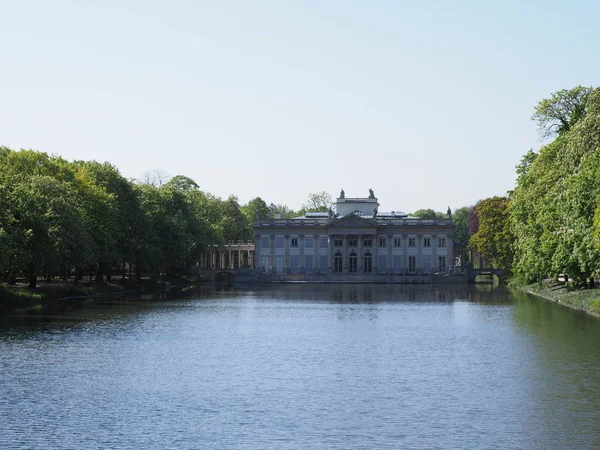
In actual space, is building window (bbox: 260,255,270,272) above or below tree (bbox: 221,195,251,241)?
below

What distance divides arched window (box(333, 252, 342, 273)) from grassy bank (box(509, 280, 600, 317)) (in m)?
58.0

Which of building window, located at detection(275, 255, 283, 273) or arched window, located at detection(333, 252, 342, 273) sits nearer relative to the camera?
building window, located at detection(275, 255, 283, 273)

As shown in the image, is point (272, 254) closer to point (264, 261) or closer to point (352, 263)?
point (264, 261)

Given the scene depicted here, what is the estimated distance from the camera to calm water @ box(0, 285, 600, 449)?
2664 centimetres

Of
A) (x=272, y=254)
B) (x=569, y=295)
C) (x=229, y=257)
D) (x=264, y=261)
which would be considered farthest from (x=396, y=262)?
(x=569, y=295)

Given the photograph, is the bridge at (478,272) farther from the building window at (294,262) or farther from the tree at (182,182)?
the tree at (182,182)

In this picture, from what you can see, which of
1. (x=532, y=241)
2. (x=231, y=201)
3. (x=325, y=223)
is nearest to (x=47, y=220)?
(x=532, y=241)

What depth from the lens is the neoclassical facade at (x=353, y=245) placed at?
158875 mm

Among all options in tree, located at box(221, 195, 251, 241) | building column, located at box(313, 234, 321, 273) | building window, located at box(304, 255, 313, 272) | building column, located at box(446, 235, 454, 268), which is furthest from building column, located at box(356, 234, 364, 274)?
tree, located at box(221, 195, 251, 241)

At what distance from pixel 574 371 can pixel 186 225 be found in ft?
301

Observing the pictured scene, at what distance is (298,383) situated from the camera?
116ft

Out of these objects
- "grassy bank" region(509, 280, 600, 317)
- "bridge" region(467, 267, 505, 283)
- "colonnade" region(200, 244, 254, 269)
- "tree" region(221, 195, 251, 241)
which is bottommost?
"grassy bank" region(509, 280, 600, 317)

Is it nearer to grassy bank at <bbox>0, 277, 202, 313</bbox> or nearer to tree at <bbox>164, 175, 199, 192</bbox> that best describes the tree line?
grassy bank at <bbox>0, 277, 202, 313</bbox>

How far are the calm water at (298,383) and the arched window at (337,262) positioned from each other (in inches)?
3826
